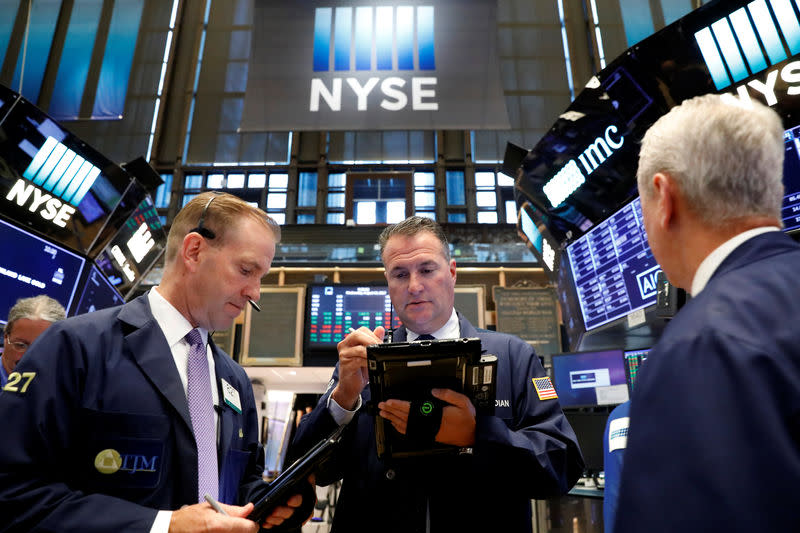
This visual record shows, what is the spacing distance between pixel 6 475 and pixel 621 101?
11.3 feet

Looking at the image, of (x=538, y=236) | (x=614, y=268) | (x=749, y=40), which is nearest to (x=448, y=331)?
(x=749, y=40)

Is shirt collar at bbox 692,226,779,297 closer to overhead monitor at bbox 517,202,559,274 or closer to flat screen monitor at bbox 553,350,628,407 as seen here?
Result: flat screen monitor at bbox 553,350,628,407

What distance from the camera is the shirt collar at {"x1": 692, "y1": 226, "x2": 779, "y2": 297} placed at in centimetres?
88

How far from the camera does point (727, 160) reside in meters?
0.94

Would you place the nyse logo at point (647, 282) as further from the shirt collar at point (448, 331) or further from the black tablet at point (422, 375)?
the black tablet at point (422, 375)

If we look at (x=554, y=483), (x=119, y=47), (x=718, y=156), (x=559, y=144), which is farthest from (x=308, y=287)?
(x=718, y=156)

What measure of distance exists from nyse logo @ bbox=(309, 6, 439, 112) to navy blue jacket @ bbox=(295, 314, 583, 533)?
4.04m

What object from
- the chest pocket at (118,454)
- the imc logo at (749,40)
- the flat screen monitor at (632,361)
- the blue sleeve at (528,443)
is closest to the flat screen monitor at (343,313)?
the flat screen monitor at (632,361)

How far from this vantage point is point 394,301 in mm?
1955

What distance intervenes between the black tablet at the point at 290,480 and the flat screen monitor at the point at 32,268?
3.09 metres

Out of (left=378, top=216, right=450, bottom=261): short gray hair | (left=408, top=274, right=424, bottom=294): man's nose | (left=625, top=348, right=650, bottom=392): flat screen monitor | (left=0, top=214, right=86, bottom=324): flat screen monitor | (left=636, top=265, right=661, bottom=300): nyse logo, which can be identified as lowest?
(left=408, top=274, right=424, bottom=294): man's nose

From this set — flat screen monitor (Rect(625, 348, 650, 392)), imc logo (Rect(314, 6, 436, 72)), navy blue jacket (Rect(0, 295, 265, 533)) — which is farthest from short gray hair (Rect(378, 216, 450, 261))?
imc logo (Rect(314, 6, 436, 72))

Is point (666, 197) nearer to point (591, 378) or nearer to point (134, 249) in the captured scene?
point (591, 378)

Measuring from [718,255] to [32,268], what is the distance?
13.7ft
